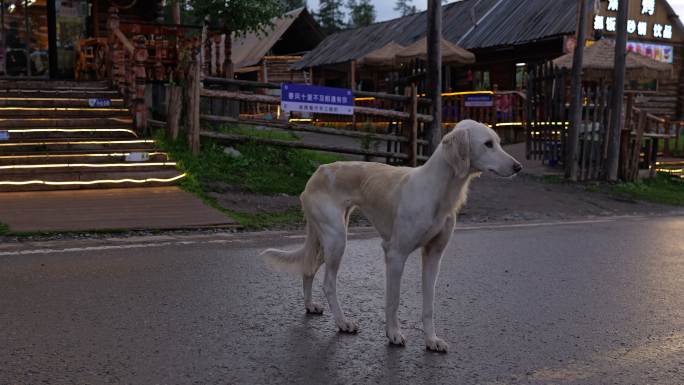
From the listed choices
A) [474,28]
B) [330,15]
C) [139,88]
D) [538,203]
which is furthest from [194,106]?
[330,15]

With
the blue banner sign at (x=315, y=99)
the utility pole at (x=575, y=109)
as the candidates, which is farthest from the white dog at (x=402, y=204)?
the utility pole at (x=575, y=109)

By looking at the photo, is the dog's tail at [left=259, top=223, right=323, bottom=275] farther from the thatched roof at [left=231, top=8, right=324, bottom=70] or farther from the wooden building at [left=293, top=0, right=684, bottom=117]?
the thatched roof at [left=231, top=8, right=324, bottom=70]

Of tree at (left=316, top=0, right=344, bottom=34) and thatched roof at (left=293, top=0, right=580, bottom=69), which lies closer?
thatched roof at (left=293, top=0, right=580, bottom=69)

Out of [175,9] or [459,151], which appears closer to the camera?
[459,151]

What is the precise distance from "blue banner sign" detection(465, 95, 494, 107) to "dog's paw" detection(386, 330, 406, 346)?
1803 centimetres

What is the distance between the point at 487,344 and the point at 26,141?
9.74 metres

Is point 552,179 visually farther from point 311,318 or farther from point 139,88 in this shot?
point 311,318

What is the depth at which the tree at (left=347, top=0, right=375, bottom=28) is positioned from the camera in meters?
75.1

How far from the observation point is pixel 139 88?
12.8m

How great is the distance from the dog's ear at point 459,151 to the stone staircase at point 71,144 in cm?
725

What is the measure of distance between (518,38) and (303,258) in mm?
23058

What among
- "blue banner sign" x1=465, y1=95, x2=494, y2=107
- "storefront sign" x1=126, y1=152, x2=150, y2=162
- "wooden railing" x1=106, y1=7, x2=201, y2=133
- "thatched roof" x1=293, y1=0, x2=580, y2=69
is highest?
"thatched roof" x1=293, y1=0, x2=580, y2=69

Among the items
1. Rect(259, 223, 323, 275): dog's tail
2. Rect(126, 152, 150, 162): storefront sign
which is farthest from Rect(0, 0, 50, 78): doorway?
Rect(259, 223, 323, 275): dog's tail

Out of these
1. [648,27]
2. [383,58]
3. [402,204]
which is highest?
[648,27]
